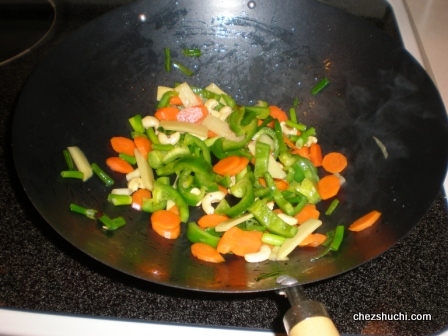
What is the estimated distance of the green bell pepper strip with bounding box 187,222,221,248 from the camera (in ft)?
3.61

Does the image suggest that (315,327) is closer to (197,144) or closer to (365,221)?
(365,221)

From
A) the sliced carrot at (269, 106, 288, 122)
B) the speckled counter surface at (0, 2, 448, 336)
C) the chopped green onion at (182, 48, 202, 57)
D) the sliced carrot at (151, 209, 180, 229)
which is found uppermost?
the chopped green onion at (182, 48, 202, 57)

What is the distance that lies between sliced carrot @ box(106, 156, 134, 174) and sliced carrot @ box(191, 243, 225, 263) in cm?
32

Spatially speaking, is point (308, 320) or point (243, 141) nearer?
point (308, 320)

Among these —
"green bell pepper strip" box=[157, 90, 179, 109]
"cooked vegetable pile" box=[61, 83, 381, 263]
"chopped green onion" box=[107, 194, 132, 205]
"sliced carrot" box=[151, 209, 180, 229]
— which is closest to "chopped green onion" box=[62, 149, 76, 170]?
"cooked vegetable pile" box=[61, 83, 381, 263]

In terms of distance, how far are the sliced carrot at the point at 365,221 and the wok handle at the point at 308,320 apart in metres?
0.32

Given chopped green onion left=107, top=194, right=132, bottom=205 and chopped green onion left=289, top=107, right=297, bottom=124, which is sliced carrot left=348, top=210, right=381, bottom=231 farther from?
chopped green onion left=107, top=194, right=132, bottom=205

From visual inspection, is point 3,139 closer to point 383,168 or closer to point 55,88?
point 55,88

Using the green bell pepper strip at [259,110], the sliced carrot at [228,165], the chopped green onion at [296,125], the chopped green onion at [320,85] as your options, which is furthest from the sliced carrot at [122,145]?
the chopped green onion at [320,85]

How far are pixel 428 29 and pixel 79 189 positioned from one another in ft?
4.63

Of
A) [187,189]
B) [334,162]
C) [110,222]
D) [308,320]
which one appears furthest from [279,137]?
[308,320]

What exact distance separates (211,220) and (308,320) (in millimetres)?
464

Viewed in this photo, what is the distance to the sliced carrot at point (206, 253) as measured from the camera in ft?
3.48

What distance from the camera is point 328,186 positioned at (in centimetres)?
127
